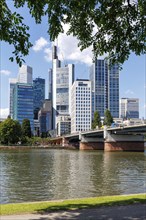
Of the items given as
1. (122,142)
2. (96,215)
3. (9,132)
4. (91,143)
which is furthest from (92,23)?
(91,143)

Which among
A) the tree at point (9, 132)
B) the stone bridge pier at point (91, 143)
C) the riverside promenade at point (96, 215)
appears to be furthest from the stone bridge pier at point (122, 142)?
the riverside promenade at point (96, 215)

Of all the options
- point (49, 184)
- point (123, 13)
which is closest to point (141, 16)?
point (123, 13)

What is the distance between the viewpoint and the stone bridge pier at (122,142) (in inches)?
5620

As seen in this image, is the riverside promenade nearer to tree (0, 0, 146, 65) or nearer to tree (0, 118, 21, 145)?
tree (0, 0, 146, 65)

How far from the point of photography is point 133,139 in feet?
480

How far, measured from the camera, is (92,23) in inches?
476

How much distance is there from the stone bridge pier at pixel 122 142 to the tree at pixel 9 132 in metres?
55.8

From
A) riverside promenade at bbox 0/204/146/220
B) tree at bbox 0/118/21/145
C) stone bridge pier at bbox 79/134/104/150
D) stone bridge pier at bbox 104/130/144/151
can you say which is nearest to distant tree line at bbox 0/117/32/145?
tree at bbox 0/118/21/145

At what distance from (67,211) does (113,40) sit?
687 centimetres

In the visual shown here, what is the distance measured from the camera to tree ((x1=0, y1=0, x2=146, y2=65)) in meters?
10.1

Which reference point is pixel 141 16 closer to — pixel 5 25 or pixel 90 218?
pixel 5 25

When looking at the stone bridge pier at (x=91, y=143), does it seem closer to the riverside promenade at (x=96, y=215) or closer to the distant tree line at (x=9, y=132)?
the distant tree line at (x=9, y=132)

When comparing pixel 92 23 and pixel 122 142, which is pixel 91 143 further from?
pixel 92 23

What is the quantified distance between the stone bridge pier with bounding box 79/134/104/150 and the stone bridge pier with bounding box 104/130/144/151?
3519 centimetres
